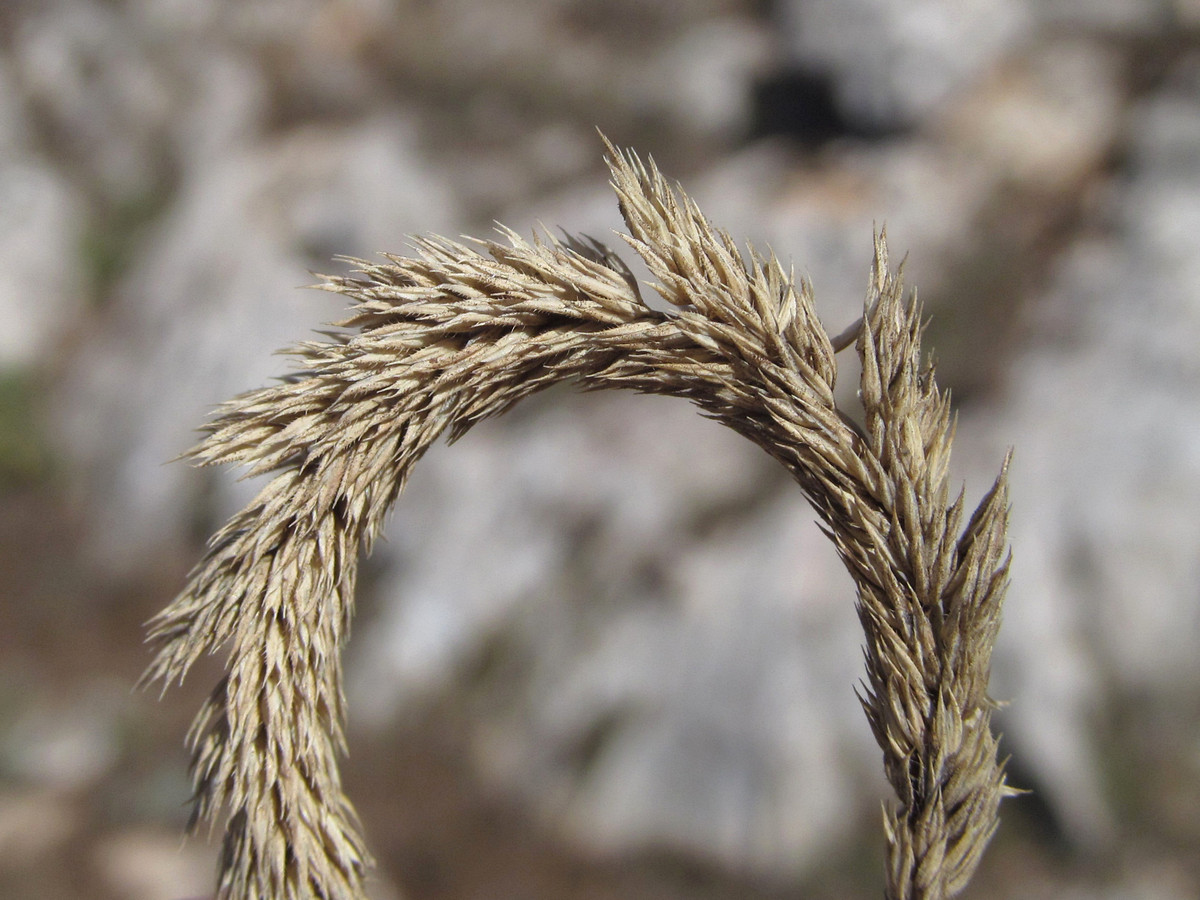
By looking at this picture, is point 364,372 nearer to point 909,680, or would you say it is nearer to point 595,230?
point 909,680

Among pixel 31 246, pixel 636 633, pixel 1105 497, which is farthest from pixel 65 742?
pixel 1105 497

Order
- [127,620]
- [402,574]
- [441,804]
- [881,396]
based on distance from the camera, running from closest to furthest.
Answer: [881,396], [441,804], [402,574], [127,620]

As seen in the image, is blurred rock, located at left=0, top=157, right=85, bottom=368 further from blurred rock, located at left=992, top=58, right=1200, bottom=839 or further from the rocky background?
blurred rock, located at left=992, top=58, right=1200, bottom=839

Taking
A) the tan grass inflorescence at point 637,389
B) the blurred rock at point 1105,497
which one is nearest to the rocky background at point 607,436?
the blurred rock at point 1105,497

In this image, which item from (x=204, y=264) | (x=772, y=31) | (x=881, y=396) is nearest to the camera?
(x=881, y=396)

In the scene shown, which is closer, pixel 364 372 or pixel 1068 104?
pixel 364 372

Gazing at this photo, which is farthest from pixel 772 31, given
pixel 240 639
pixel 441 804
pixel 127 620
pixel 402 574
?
pixel 240 639

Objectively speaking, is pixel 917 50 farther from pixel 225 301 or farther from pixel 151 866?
pixel 151 866
